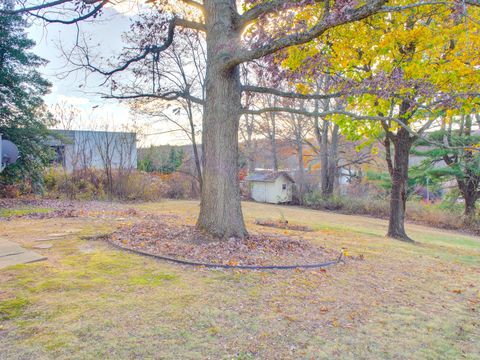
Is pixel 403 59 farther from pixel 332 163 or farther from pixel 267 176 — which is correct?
pixel 267 176

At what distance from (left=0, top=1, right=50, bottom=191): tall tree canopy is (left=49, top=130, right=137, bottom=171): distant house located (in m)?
3.71

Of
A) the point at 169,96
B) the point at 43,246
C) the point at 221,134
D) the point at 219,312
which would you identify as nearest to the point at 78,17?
the point at 169,96

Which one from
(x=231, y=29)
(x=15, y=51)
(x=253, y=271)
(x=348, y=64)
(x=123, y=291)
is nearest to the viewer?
(x=123, y=291)

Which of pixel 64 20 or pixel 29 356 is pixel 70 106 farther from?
pixel 29 356

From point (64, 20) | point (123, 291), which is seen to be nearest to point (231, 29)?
point (64, 20)

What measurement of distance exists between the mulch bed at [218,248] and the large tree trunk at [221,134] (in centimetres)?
28

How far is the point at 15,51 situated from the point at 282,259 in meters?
11.3

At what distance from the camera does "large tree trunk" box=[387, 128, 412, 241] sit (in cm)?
949

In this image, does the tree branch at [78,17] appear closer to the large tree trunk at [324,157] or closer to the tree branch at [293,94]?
the tree branch at [293,94]

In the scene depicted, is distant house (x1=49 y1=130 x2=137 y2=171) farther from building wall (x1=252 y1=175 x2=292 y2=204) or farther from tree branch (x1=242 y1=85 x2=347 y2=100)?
tree branch (x1=242 y1=85 x2=347 y2=100)

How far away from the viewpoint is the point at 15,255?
3.99 meters

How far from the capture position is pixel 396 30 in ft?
22.4

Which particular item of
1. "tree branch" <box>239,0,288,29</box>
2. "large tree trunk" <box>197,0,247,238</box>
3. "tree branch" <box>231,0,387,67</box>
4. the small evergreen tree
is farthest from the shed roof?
"tree branch" <box>231,0,387,67</box>

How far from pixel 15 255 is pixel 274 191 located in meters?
21.9
